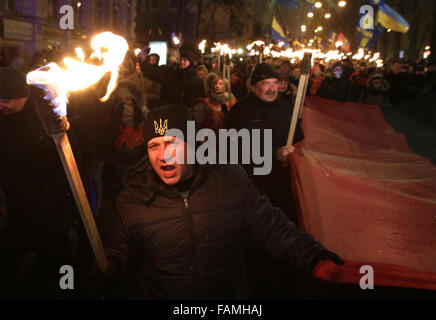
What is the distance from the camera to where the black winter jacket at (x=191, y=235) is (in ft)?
7.71

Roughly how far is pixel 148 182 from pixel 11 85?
1.88 m

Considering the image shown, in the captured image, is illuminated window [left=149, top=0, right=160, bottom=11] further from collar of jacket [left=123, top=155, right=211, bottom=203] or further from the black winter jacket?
the black winter jacket

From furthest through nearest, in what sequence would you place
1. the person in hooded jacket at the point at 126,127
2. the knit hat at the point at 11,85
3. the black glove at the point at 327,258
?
the person in hooded jacket at the point at 126,127 < the knit hat at the point at 11,85 < the black glove at the point at 327,258

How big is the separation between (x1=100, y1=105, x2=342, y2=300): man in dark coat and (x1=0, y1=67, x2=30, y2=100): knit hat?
167cm

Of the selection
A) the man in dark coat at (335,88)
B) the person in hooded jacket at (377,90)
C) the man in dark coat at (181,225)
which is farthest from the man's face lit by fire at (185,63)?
the man in dark coat at (181,225)

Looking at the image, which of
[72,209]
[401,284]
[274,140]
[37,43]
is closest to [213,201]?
[401,284]

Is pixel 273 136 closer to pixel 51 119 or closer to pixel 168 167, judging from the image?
pixel 168 167

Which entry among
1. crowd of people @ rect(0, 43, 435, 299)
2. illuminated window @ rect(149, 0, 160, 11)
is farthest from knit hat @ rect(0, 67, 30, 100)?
illuminated window @ rect(149, 0, 160, 11)

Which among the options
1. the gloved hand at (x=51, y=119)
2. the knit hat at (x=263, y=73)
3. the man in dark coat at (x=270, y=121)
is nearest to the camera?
the gloved hand at (x=51, y=119)

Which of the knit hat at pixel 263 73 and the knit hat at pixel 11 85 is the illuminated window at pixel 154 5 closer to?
the knit hat at pixel 263 73

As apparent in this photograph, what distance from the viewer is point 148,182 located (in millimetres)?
2373

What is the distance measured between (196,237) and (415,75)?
12.4 meters

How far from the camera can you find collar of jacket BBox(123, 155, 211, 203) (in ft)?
7.71

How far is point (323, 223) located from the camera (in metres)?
3.40
